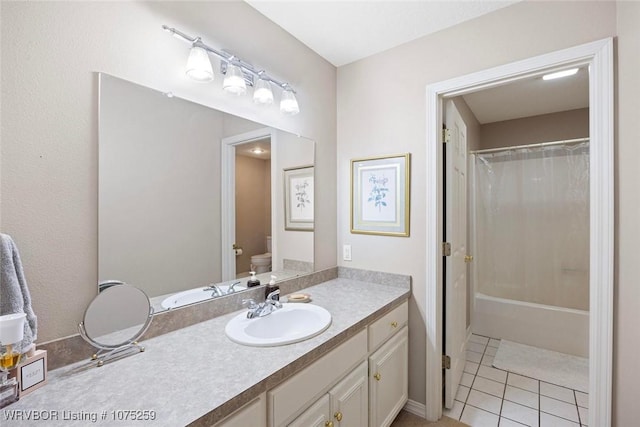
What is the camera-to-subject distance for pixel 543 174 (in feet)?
9.80

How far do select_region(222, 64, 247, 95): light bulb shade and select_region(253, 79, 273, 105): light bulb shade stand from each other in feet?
0.44

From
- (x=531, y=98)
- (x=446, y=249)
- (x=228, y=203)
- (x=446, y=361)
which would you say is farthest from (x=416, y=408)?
(x=531, y=98)

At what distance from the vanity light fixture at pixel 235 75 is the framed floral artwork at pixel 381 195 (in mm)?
649

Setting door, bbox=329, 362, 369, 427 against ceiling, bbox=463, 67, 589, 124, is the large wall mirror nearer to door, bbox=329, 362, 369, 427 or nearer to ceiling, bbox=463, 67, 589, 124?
door, bbox=329, 362, 369, 427

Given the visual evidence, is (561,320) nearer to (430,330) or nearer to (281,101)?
(430,330)

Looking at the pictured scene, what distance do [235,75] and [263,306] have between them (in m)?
1.12

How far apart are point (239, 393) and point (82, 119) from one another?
3.40 ft

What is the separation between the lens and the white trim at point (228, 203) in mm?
1484

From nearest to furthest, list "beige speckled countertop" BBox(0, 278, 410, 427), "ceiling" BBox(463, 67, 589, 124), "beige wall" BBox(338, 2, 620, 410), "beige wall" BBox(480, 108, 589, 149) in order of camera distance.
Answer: "beige speckled countertop" BBox(0, 278, 410, 427), "beige wall" BBox(338, 2, 620, 410), "ceiling" BBox(463, 67, 589, 124), "beige wall" BBox(480, 108, 589, 149)

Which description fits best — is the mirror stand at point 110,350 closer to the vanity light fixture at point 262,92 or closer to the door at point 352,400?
the door at point 352,400

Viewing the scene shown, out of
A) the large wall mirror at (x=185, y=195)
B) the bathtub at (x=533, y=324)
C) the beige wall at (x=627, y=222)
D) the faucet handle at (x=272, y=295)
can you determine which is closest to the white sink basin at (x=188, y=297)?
the large wall mirror at (x=185, y=195)

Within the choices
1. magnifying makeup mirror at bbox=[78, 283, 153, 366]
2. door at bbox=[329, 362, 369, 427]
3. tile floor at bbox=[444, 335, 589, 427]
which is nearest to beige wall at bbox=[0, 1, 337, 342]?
magnifying makeup mirror at bbox=[78, 283, 153, 366]

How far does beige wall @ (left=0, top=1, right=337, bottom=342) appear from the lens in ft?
2.89

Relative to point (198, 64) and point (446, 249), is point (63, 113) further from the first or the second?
point (446, 249)
